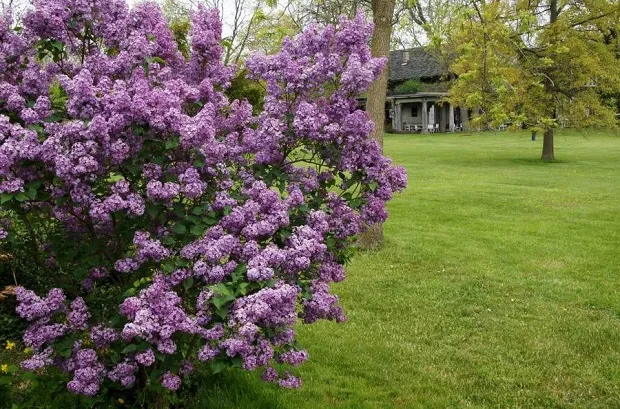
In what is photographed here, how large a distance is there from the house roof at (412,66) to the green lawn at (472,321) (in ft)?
132

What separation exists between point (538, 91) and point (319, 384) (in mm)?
22829

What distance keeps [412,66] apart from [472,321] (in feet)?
167

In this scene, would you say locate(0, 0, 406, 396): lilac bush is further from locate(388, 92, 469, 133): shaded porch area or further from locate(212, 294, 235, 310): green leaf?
locate(388, 92, 469, 133): shaded porch area

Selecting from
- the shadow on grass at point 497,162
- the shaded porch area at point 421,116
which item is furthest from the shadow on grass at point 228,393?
the shaded porch area at point 421,116

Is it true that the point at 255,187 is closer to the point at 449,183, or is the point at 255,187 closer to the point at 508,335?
the point at 508,335

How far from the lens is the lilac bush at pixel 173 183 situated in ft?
9.92

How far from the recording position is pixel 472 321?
707cm

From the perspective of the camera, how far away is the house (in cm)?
5203

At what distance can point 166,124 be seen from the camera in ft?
10.4

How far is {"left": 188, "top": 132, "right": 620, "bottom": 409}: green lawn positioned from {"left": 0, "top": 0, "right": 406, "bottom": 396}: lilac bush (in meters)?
1.48

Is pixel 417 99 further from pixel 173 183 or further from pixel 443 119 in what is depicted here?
pixel 173 183

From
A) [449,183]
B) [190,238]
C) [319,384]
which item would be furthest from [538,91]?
Answer: [190,238]

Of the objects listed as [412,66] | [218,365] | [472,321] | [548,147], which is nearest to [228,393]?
[218,365]

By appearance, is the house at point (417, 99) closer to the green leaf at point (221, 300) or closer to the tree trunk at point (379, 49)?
the tree trunk at point (379, 49)
